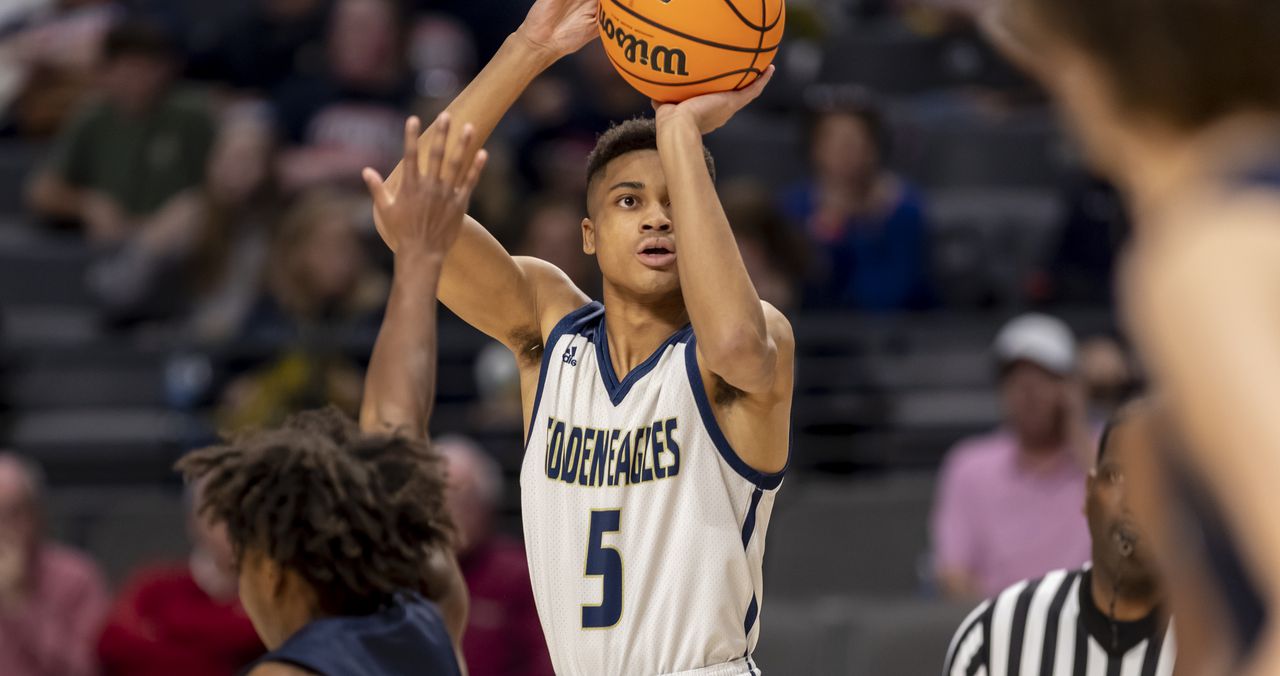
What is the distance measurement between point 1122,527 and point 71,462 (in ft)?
18.3

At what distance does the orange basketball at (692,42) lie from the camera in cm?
317

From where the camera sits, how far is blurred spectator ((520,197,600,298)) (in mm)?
7277

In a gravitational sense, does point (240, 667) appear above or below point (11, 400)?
below

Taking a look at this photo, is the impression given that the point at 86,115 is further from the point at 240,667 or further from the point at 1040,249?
the point at 1040,249

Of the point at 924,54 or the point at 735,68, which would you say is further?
the point at 924,54

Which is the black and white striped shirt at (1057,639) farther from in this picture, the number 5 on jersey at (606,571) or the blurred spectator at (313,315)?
the blurred spectator at (313,315)

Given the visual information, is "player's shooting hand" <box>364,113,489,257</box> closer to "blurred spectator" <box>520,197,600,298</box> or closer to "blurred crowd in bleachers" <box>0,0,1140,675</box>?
"blurred crowd in bleachers" <box>0,0,1140,675</box>

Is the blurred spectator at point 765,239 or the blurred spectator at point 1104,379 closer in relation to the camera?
the blurred spectator at point 1104,379

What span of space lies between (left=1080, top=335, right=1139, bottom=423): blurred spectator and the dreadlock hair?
14.3 feet

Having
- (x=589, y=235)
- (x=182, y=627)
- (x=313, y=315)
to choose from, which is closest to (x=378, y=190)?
(x=589, y=235)

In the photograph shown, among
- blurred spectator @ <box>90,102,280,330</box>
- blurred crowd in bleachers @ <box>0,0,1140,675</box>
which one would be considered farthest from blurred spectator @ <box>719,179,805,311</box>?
blurred spectator @ <box>90,102,280,330</box>

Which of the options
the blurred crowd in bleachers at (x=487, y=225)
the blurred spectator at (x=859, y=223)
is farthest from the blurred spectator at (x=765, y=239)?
the blurred spectator at (x=859, y=223)

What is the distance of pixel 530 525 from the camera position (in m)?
3.36

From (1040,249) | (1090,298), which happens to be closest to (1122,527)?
(1090,298)
